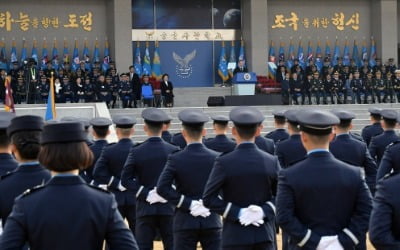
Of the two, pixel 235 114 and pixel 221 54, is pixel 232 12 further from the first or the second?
pixel 235 114

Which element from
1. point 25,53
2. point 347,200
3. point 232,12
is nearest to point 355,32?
point 232,12

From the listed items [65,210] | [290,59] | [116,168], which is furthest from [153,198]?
[290,59]

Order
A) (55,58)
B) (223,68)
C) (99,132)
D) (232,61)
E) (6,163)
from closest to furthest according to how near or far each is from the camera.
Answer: (6,163) < (99,132) < (55,58) < (223,68) < (232,61)

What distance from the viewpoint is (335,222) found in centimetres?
368

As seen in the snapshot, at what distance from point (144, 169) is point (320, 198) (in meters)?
2.43

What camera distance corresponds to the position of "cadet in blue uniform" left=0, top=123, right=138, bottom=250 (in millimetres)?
2805

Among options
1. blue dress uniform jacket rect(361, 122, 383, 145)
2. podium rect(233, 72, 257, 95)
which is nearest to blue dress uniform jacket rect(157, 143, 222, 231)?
blue dress uniform jacket rect(361, 122, 383, 145)

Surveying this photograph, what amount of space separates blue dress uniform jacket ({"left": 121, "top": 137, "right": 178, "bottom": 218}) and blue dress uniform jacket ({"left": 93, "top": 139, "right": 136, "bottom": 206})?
0.60 metres

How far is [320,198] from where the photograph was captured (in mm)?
3660

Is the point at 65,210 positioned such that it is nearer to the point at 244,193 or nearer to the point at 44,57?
the point at 244,193

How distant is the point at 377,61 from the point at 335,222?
22346mm

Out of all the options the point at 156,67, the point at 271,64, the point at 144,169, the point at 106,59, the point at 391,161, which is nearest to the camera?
the point at 391,161

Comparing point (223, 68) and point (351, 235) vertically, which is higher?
point (223, 68)

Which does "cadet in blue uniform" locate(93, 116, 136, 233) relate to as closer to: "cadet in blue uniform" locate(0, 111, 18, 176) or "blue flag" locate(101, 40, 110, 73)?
"cadet in blue uniform" locate(0, 111, 18, 176)
